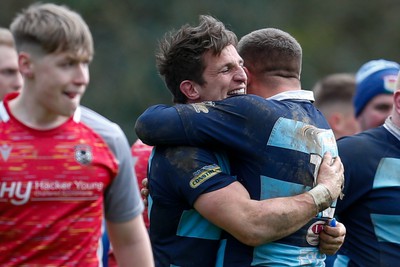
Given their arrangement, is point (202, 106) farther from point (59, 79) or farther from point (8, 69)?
point (8, 69)

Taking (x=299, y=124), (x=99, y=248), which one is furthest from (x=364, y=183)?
(x=99, y=248)

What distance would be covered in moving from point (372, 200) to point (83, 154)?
1937 mm

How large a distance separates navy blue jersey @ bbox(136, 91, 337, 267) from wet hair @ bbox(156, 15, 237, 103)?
29 centimetres

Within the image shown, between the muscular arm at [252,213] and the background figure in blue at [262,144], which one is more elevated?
the background figure in blue at [262,144]

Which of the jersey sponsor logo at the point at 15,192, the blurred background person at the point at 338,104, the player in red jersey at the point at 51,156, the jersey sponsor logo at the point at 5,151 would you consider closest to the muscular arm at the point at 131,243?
the player in red jersey at the point at 51,156

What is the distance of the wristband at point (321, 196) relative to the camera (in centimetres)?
501

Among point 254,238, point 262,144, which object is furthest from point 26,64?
point 254,238

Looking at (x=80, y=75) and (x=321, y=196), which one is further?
(x=321, y=196)

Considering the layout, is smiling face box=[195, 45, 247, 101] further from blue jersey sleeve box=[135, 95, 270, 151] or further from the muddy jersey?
the muddy jersey

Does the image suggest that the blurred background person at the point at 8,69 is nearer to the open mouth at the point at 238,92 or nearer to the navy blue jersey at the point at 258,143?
the open mouth at the point at 238,92

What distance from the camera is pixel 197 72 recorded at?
5.32 m

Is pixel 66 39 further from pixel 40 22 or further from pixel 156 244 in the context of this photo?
pixel 156 244

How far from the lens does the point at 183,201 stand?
511 centimetres

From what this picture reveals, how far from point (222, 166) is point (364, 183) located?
104cm
